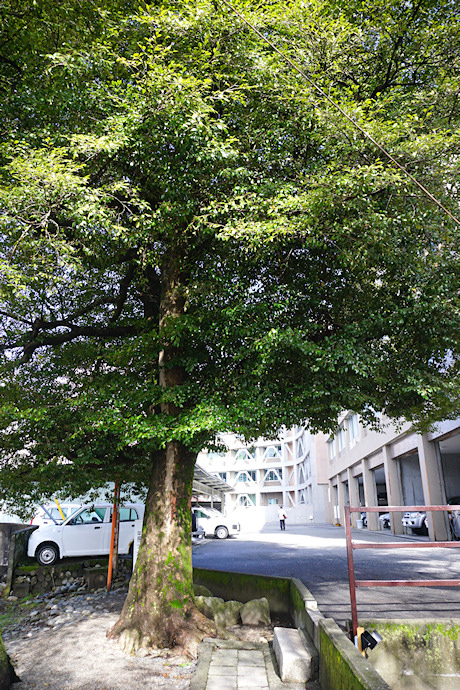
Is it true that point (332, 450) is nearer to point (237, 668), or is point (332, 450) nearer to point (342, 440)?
point (342, 440)

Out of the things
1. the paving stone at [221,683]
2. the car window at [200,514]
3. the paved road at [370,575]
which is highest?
the car window at [200,514]

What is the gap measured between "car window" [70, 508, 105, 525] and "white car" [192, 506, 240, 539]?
12.0m

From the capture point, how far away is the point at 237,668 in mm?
5641

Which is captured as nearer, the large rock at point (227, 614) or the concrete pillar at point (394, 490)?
the large rock at point (227, 614)

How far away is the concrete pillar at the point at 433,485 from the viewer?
62.2ft

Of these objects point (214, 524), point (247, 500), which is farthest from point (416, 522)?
point (247, 500)

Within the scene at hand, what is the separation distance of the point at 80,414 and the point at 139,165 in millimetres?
3825

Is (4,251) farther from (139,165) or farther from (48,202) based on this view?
(139,165)

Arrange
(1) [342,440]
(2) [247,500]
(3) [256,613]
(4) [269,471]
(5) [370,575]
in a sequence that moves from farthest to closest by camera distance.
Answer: (2) [247,500]
(4) [269,471]
(1) [342,440]
(5) [370,575]
(3) [256,613]

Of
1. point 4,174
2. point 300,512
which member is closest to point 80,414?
point 4,174

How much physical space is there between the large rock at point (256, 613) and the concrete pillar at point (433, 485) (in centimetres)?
1348

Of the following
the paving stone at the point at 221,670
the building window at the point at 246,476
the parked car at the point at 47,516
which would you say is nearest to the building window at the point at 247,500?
the building window at the point at 246,476

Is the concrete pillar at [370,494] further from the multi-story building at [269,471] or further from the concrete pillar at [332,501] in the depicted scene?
the multi-story building at [269,471]

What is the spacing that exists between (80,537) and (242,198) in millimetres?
12027
